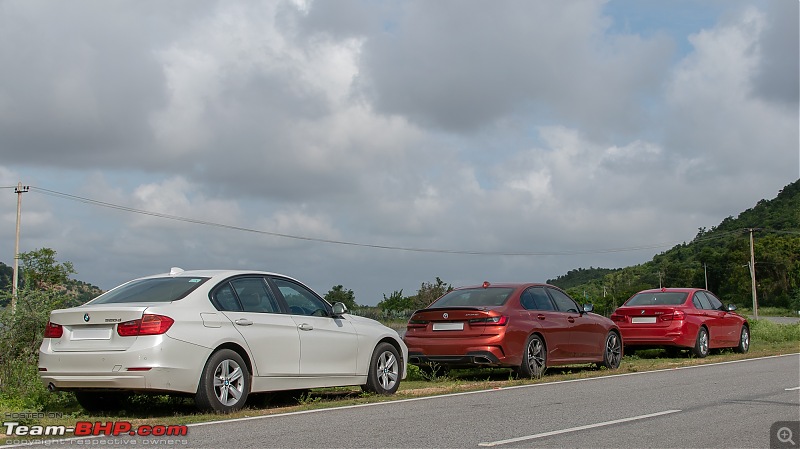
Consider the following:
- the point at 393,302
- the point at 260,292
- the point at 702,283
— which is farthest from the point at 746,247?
the point at 260,292

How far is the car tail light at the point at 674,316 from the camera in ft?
61.5

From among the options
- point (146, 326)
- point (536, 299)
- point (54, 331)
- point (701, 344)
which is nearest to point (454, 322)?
point (536, 299)

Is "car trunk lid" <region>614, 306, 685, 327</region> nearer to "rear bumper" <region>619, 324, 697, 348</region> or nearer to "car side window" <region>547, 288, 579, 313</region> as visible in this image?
"rear bumper" <region>619, 324, 697, 348</region>

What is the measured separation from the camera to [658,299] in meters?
19.6

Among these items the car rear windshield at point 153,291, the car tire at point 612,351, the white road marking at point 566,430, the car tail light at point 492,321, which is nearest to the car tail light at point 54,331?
the car rear windshield at point 153,291

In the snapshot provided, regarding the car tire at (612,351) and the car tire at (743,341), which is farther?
the car tire at (743,341)

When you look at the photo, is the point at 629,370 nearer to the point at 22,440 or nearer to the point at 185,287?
the point at 185,287

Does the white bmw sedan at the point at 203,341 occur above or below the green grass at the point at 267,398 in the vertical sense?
above

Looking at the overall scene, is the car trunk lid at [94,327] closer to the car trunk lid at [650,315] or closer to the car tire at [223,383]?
the car tire at [223,383]

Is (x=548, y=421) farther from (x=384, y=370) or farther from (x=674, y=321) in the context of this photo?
(x=674, y=321)

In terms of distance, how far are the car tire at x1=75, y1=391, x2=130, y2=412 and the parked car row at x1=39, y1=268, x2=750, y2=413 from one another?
0.06ft

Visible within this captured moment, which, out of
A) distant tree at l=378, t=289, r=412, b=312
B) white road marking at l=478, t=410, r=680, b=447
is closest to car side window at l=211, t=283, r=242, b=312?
white road marking at l=478, t=410, r=680, b=447

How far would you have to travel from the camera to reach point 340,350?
432 inches

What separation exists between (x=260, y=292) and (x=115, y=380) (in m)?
2.15
